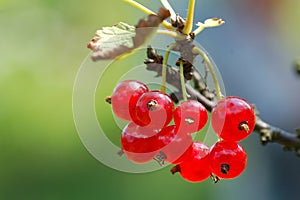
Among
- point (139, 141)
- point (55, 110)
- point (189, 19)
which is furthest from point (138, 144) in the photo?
point (55, 110)

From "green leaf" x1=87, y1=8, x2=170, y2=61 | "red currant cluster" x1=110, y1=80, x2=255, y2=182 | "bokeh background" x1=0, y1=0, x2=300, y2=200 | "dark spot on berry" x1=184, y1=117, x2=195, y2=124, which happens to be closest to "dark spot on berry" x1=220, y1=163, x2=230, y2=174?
"red currant cluster" x1=110, y1=80, x2=255, y2=182

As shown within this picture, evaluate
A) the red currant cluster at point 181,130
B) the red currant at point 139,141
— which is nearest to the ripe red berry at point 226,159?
the red currant cluster at point 181,130

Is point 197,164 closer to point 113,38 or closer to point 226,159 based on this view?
point 226,159

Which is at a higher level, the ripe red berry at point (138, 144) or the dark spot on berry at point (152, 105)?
the dark spot on berry at point (152, 105)

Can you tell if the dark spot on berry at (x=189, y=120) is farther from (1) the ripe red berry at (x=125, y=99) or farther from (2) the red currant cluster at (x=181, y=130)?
(1) the ripe red berry at (x=125, y=99)

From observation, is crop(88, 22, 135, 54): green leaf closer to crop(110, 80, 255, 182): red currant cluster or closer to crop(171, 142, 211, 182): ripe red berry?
crop(110, 80, 255, 182): red currant cluster
